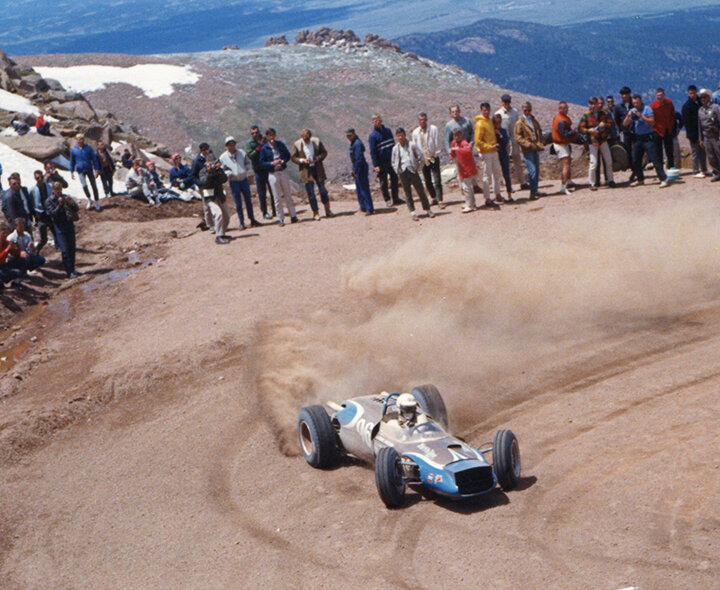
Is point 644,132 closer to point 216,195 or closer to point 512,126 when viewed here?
point 512,126

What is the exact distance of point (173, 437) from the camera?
13523 millimetres

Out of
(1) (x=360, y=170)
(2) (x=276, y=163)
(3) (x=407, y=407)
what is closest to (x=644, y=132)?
(1) (x=360, y=170)

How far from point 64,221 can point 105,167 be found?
6275 mm

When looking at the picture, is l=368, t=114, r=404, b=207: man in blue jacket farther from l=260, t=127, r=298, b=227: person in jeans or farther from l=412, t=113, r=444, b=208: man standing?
l=260, t=127, r=298, b=227: person in jeans

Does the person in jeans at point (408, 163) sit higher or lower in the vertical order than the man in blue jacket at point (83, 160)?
lower

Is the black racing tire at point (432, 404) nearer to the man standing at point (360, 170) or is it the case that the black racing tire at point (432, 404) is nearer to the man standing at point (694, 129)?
the man standing at point (360, 170)

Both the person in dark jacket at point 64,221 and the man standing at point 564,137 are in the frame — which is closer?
the person in dark jacket at point 64,221

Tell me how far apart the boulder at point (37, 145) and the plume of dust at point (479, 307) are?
16098 millimetres

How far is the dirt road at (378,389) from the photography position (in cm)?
970

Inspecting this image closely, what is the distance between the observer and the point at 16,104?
36750 mm

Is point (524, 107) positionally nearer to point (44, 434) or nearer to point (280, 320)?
point (280, 320)

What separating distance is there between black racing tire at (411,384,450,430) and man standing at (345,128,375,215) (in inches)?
421

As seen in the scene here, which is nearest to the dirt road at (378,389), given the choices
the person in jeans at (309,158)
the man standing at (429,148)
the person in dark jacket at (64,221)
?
the person in dark jacket at (64,221)

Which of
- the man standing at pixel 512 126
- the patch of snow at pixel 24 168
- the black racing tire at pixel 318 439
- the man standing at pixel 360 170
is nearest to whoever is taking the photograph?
the black racing tire at pixel 318 439
